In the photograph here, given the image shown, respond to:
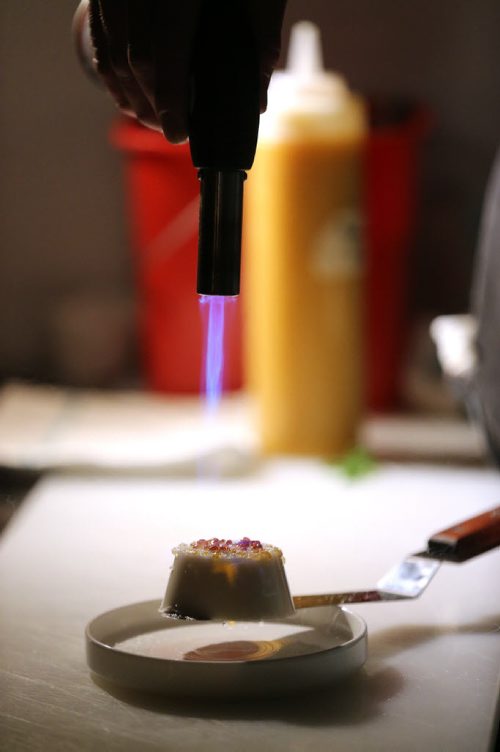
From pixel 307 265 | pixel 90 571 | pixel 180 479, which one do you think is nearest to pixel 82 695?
pixel 90 571

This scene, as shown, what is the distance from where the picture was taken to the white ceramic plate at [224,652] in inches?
18.4

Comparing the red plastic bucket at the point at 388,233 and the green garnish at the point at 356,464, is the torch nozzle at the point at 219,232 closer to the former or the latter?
the green garnish at the point at 356,464

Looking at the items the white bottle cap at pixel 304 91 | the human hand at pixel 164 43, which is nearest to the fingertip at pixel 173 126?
the human hand at pixel 164 43

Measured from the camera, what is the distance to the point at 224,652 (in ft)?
1.67

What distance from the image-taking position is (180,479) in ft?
3.02

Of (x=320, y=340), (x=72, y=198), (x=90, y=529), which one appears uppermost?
(x=72, y=198)

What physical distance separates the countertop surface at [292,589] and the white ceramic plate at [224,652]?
0.01m

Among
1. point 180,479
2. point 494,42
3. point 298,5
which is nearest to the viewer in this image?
point 180,479

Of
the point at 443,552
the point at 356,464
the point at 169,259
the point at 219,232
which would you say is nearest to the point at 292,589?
the point at 443,552

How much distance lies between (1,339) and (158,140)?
377 millimetres

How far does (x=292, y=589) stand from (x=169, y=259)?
1.99 ft

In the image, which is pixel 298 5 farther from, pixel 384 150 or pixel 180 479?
pixel 180 479

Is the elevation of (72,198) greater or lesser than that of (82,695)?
greater

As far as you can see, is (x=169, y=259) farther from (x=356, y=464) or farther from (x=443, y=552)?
(x=443, y=552)
